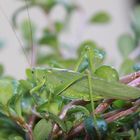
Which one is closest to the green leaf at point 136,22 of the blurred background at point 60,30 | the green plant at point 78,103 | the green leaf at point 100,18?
the blurred background at point 60,30

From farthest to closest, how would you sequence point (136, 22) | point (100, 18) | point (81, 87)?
1. point (100, 18)
2. point (136, 22)
3. point (81, 87)

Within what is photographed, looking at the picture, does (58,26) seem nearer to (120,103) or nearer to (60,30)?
(60,30)

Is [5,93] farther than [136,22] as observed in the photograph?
No

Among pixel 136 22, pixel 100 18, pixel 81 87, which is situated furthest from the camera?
pixel 100 18

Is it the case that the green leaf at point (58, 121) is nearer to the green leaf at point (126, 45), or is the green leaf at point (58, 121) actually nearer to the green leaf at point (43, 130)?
the green leaf at point (43, 130)

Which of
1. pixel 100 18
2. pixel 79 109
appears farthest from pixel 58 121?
pixel 100 18

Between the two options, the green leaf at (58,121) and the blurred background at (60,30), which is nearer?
the green leaf at (58,121)
